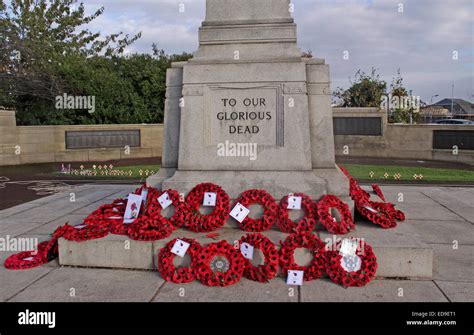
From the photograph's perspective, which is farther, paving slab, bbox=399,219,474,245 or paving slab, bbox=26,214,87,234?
paving slab, bbox=26,214,87,234

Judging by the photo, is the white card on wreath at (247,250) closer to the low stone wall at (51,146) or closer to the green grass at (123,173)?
the green grass at (123,173)

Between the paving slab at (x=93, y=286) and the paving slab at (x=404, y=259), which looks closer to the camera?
the paving slab at (x=93, y=286)

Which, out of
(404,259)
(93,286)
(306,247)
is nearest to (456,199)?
(404,259)

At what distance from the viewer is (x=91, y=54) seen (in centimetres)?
2548

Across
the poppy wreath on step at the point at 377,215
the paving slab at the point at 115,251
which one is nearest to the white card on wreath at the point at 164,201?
the paving slab at the point at 115,251

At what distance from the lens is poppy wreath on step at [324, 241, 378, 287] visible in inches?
156

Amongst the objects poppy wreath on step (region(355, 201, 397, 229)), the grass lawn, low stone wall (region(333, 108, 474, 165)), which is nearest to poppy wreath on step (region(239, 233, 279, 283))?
poppy wreath on step (region(355, 201, 397, 229))

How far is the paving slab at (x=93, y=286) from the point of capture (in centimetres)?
372

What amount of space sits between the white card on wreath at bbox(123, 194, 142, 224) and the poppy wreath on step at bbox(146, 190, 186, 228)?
28 centimetres

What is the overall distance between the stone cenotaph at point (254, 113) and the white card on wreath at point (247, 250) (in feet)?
3.24

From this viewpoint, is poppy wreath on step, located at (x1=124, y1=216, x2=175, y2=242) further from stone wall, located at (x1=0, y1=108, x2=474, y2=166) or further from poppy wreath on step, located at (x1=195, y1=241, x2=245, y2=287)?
→ stone wall, located at (x1=0, y1=108, x2=474, y2=166)
